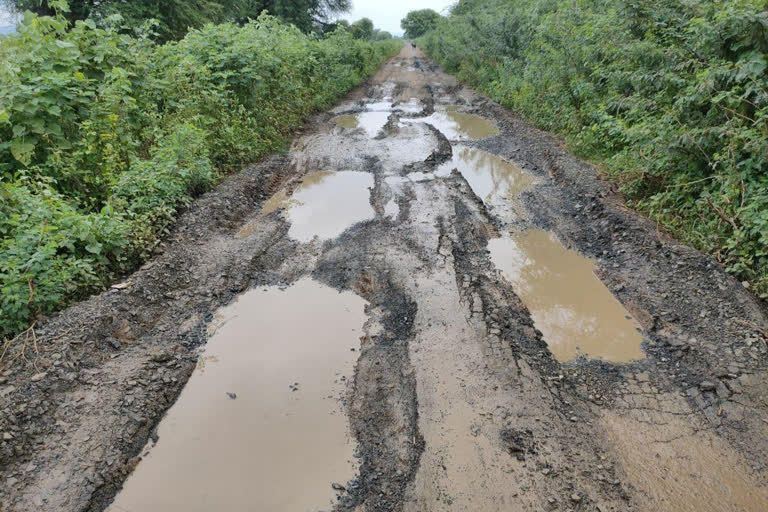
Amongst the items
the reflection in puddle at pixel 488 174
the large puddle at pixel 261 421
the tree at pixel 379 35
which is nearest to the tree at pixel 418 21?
the tree at pixel 379 35

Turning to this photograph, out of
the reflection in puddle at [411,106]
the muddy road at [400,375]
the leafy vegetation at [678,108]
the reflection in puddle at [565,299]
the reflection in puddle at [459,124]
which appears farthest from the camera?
the reflection in puddle at [411,106]

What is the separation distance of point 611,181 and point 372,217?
3.74 m

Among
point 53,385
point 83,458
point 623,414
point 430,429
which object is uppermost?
point 53,385

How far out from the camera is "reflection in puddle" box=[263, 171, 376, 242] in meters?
5.96

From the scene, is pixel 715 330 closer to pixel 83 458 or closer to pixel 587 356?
pixel 587 356

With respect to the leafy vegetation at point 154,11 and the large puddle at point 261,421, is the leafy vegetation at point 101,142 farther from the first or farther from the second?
the leafy vegetation at point 154,11

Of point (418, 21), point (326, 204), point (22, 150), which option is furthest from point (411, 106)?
point (418, 21)

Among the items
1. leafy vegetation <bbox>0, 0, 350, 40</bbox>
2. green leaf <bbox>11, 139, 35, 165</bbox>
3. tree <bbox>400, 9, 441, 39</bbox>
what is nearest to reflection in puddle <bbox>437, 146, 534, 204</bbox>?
green leaf <bbox>11, 139, 35, 165</bbox>

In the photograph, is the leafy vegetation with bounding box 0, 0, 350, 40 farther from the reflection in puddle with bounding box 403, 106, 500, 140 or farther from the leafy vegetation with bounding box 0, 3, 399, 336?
the reflection in puddle with bounding box 403, 106, 500, 140

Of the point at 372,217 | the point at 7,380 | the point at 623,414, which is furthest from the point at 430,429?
the point at 372,217

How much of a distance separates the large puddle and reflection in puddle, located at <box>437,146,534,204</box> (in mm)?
3678

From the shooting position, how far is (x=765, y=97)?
15.0 ft

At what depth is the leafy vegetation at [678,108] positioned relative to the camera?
15.2 ft

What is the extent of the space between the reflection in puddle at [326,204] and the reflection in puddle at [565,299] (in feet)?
6.95
